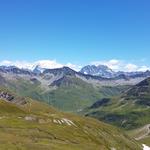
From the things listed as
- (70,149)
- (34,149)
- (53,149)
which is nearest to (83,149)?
(70,149)

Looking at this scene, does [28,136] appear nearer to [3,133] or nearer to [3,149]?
[3,133]

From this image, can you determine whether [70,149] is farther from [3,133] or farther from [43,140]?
[3,133]

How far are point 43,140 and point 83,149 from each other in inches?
848

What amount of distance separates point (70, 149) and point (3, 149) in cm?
4282

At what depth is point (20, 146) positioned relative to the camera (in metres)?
168

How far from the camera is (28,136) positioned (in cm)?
19950

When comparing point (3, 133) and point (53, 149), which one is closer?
point (53, 149)

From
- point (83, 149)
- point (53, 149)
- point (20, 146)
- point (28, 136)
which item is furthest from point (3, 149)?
point (83, 149)

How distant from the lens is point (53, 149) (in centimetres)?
17725

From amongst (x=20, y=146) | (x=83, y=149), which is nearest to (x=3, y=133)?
(x=20, y=146)

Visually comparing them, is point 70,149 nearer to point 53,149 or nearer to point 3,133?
point 53,149

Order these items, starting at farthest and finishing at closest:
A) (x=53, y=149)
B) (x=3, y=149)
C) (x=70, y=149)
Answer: (x=70, y=149) < (x=53, y=149) < (x=3, y=149)

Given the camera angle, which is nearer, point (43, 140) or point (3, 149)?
point (3, 149)

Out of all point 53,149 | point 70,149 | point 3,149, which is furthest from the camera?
point 70,149
